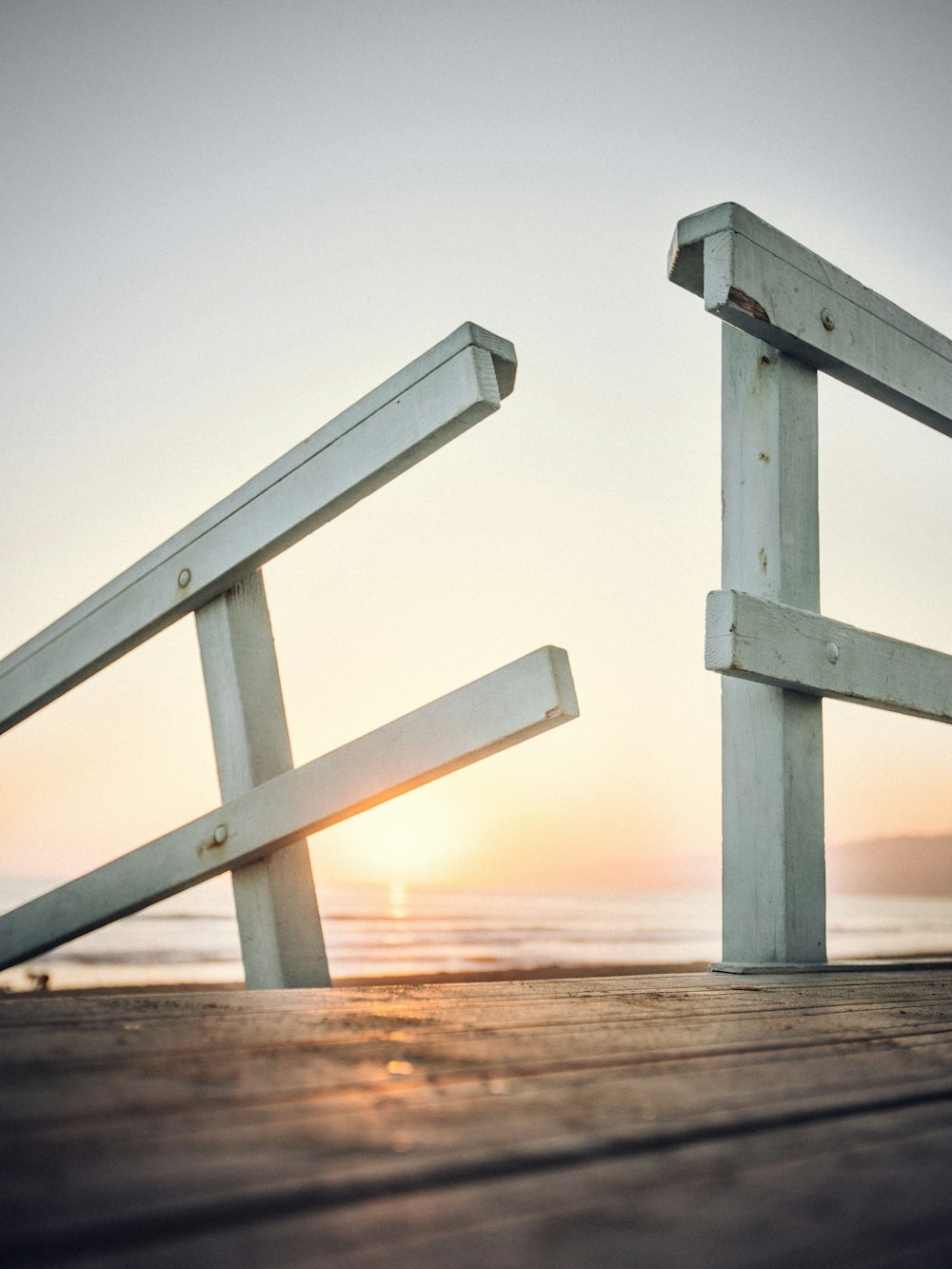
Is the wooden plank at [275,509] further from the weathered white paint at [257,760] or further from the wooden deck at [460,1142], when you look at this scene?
the wooden deck at [460,1142]

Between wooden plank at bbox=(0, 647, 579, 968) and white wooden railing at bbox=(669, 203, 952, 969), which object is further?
white wooden railing at bbox=(669, 203, 952, 969)

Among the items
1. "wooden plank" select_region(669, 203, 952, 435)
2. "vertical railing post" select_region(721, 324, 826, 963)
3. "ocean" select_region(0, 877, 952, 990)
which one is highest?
"wooden plank" select_region(669, 203, 952, 435)

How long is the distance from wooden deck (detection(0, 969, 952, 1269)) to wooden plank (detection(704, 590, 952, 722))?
0.84 m

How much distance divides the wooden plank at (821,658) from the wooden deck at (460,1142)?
2.77 ft

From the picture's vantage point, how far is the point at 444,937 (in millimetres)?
18047

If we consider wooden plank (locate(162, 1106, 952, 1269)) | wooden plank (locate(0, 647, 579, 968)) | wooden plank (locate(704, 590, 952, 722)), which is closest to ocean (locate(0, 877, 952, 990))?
wooden plank (locate(0, 647, 579, 968))

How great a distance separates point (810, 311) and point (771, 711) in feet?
2.85

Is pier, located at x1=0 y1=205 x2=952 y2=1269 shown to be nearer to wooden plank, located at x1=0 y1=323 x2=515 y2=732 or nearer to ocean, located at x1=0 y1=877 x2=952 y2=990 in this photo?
wooden plank, located at x1=0 y1=323 x2=515 y2=732

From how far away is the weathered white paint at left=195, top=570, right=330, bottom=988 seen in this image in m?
1.96

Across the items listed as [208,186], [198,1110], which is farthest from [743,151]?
[198,1110]

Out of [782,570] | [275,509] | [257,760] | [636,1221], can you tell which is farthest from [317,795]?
[636,1221]

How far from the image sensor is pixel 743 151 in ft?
29.1

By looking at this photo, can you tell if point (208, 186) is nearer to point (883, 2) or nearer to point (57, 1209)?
point (883, 2)

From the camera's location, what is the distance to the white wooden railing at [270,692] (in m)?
1.61
